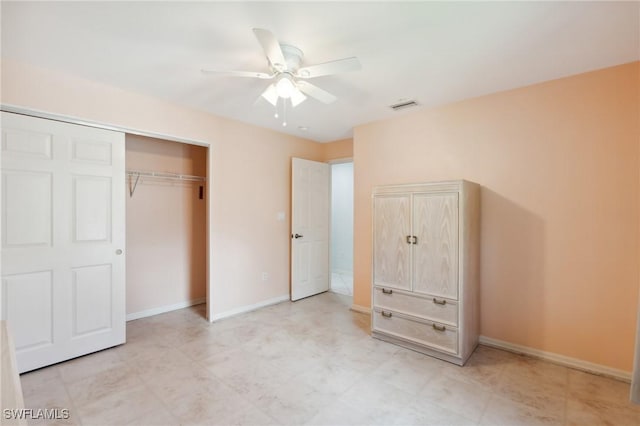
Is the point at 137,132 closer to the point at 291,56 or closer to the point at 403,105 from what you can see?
the point at 291,56

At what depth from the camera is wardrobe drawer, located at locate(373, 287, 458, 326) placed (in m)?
2.50

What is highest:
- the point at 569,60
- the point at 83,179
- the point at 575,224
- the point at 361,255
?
the point at 569,60

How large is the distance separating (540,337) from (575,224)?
3.43 ft

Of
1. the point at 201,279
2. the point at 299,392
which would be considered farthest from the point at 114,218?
the point at 299,392

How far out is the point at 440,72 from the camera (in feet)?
7.80

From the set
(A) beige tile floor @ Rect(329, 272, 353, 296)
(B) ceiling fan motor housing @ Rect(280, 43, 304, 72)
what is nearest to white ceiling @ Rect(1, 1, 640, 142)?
(B) ceiling fan motor housing @ Rect(280, 43, 304, 72)

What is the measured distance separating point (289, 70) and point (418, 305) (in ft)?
7.53

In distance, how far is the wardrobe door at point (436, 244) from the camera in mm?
2492

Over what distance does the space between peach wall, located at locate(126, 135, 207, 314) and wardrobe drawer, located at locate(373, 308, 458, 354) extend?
2675mm

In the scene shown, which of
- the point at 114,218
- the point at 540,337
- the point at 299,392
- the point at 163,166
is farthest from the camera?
the point at 163,166

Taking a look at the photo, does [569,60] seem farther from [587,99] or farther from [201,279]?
[201,279]

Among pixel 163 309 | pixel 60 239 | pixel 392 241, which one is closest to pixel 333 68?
pixel 392 241

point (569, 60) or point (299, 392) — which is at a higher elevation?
point (569, 60)

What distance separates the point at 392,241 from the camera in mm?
2863
